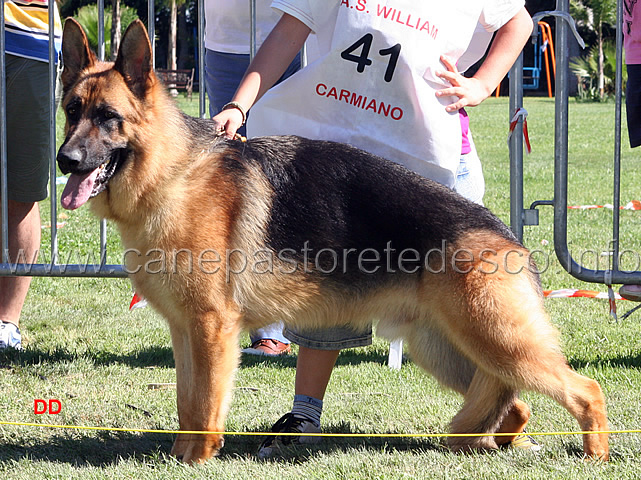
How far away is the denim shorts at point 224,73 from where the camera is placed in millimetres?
4797

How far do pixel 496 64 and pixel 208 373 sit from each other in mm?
1836

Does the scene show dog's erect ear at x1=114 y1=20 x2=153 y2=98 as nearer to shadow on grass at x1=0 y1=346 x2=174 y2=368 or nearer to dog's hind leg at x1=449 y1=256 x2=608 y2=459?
dog's hind leg at x1=449 y1=256 x2=608 y2=459

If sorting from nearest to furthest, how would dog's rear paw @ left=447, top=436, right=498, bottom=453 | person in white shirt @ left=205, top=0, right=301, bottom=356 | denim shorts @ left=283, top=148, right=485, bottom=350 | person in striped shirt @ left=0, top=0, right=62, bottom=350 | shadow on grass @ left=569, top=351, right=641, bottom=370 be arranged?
1. dog's rear paw @ left=447, top=436, right=498, bottom=453
2. denim shorts @ left=283, top=148, right=485, bottom=350
3. shadow on grass @ left=569, top=351, right=641, bottom=370
4. person in striped shirt @ left=0, top=0, right=62, bottom=350
5. person in white shirt @ left=205, top=0, right=301, bottom=356

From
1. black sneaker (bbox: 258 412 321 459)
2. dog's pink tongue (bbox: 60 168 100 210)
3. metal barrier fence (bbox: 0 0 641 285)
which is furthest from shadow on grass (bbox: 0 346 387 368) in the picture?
dog's pink tongue (bbox: 60 168 100 210)

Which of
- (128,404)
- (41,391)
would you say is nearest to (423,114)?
(128,404)

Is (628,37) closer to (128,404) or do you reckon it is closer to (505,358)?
(505,358)

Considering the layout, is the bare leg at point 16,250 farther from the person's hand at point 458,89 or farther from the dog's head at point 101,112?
the person's hand at point 458,89

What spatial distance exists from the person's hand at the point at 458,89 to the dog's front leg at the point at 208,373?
1.29 m

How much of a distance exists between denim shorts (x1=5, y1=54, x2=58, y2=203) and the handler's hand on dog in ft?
6.48

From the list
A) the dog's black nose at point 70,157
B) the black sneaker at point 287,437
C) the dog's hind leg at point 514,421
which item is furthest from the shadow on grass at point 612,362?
the dog's black nose at point 70,157

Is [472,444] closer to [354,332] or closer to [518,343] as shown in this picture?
[518,343]

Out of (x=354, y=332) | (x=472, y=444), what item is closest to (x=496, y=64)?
(x=354, y=332)

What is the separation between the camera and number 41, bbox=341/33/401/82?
120 inches

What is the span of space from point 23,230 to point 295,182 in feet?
7.98
